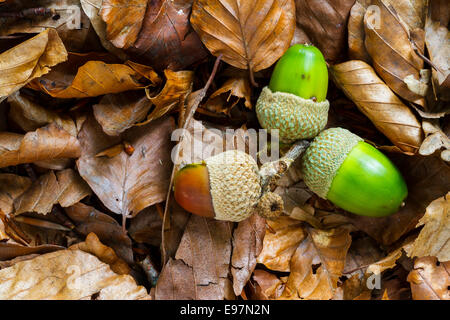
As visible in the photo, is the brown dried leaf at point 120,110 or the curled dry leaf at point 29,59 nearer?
the curled dry leaf at point 29,59

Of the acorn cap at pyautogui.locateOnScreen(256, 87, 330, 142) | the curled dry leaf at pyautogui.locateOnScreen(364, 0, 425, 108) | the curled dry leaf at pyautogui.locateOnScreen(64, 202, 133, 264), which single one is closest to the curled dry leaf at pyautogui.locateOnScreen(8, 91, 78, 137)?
the curled dry leaf at pyautogui.locateOnScreen(64, 202, 133, 264)

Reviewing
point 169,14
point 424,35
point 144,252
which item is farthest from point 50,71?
point 424,35

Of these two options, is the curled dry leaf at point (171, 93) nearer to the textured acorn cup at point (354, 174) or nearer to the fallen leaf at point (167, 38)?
the fallen leaf at point (167, 38)

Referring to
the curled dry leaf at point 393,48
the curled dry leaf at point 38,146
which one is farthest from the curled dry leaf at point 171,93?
the curled dry leaf at point 393,48

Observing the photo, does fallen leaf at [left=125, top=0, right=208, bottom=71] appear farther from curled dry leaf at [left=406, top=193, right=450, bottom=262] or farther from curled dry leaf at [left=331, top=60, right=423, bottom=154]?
curled dry leaf at [left=406, top=193, right=450, bottom=262]

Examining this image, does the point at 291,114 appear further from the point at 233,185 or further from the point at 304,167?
the point at 233,185

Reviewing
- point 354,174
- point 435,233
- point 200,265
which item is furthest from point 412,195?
point 200,265
